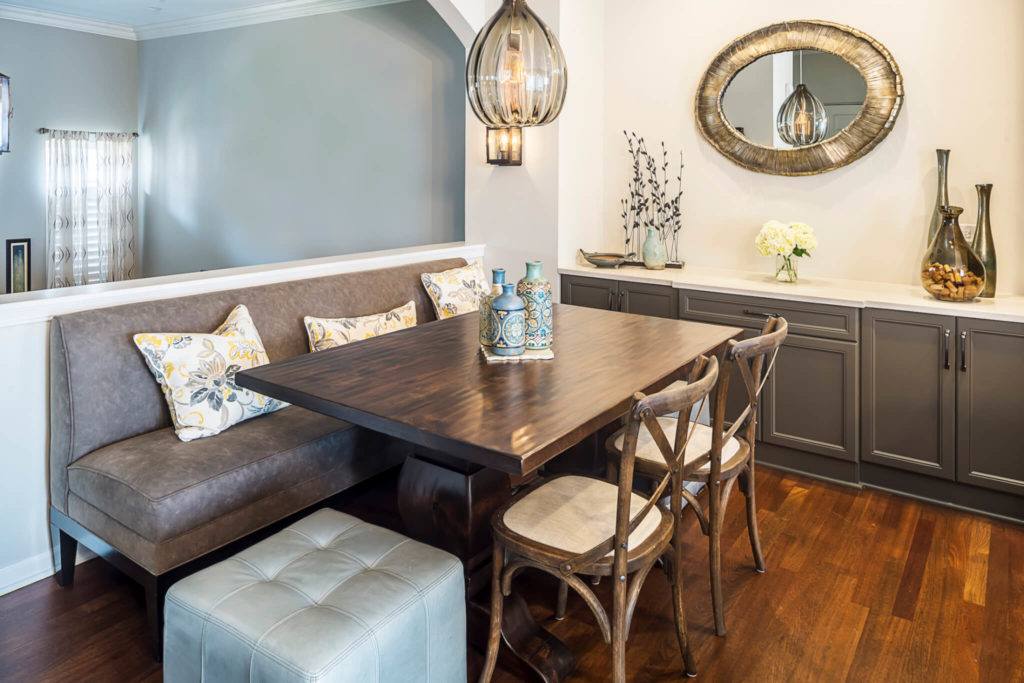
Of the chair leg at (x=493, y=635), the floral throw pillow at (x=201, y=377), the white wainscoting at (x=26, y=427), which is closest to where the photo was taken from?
the chair leg at (x=493, y=635)

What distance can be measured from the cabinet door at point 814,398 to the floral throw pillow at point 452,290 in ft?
5.08

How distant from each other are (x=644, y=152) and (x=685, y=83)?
0.45 metres

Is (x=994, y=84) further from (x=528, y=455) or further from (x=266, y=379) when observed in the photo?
(x=266, y=379)

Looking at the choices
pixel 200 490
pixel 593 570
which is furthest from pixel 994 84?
pixel 200 490

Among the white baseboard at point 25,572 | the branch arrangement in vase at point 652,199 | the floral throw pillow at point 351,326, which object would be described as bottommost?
the white baseboard at point 25,572

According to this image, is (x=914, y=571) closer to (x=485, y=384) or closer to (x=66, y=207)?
(x=485, y=384)

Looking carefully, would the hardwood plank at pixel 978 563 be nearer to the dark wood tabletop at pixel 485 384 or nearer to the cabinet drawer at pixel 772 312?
the cabinet drawer at pixel 772 312

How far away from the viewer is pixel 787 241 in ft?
11.4

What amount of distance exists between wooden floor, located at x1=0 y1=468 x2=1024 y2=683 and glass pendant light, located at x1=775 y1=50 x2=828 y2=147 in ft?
6.45

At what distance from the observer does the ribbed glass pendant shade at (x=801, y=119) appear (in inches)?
143

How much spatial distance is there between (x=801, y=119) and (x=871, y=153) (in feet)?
1.29

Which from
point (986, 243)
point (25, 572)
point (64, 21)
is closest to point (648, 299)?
point (986, 243)

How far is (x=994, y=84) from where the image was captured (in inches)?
125

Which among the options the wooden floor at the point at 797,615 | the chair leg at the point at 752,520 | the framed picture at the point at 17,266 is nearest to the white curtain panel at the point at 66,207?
the framed picture at the point at 17,266
